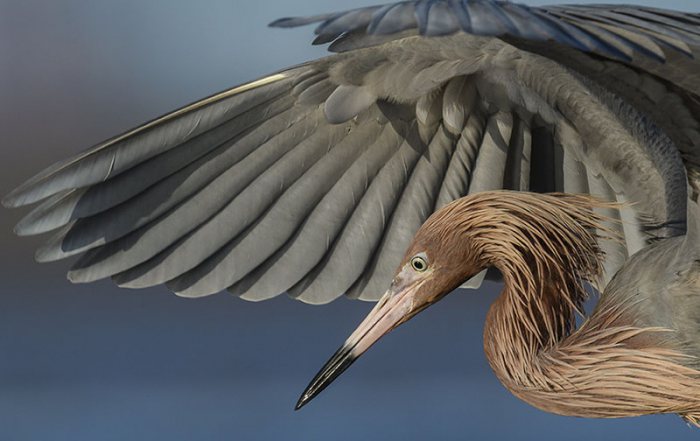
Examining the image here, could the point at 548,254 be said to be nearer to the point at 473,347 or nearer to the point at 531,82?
the point at 531,82

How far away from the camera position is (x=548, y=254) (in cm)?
323

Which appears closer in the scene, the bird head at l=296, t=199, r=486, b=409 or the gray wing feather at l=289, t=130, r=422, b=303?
the bird head at l=296, t=199, r=486, b=409

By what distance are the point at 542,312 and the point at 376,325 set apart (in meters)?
0.38

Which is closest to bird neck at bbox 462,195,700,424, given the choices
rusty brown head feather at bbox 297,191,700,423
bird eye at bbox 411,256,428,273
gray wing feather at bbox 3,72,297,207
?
rusty brown head feather at bbox 297,191,700,423

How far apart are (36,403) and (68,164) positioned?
5.33 m

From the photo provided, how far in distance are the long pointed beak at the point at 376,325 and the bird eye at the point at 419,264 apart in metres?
0.04

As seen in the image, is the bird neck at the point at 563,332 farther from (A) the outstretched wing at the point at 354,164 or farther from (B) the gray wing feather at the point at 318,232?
(B) the gray wing feather at the point at 318,232

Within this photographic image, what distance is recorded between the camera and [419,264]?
331cm

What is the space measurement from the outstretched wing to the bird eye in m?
0.51

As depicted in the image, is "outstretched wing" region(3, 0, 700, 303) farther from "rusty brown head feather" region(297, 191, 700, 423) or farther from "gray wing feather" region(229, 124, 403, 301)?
"rusty brown head feather" region(297, 191, 700, 423)

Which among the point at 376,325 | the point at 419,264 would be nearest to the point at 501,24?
the point at 419,264

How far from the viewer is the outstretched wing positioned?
11.3 ft

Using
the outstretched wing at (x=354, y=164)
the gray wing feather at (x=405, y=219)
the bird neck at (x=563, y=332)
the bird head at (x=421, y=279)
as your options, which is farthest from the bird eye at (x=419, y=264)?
the gray wing feather at (x=405, y=219)

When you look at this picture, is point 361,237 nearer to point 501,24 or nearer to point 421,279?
point 421,279
